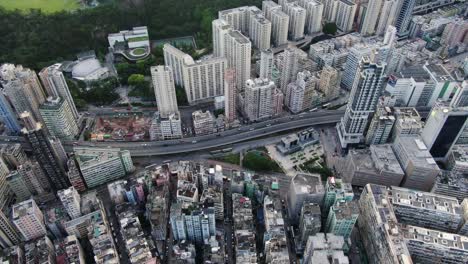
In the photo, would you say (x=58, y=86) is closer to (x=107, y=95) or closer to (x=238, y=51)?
(x=107, y=95)

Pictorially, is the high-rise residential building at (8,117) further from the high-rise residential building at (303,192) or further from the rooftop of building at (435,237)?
the rooftop of building at (435,237)

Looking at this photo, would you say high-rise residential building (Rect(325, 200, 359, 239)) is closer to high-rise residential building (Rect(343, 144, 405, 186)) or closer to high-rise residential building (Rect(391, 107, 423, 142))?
high-rise residential building (Rect(343, 144, 405, 186))

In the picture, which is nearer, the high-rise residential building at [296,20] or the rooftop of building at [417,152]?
the rooftop of building at [417,152]

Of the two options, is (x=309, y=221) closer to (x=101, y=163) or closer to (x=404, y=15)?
(x=101, y=163)

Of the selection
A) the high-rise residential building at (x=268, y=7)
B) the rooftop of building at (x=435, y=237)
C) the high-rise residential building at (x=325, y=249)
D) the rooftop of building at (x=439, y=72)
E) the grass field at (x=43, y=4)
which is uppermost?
the high-rise residential building at (x=268, y=7)

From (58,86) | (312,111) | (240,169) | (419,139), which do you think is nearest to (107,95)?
(58,86)

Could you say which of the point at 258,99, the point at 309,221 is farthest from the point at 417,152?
the point at 258,99

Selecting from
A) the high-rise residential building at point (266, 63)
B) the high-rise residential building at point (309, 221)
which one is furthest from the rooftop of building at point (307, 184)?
the high-rise residential building at point (266, 63)
